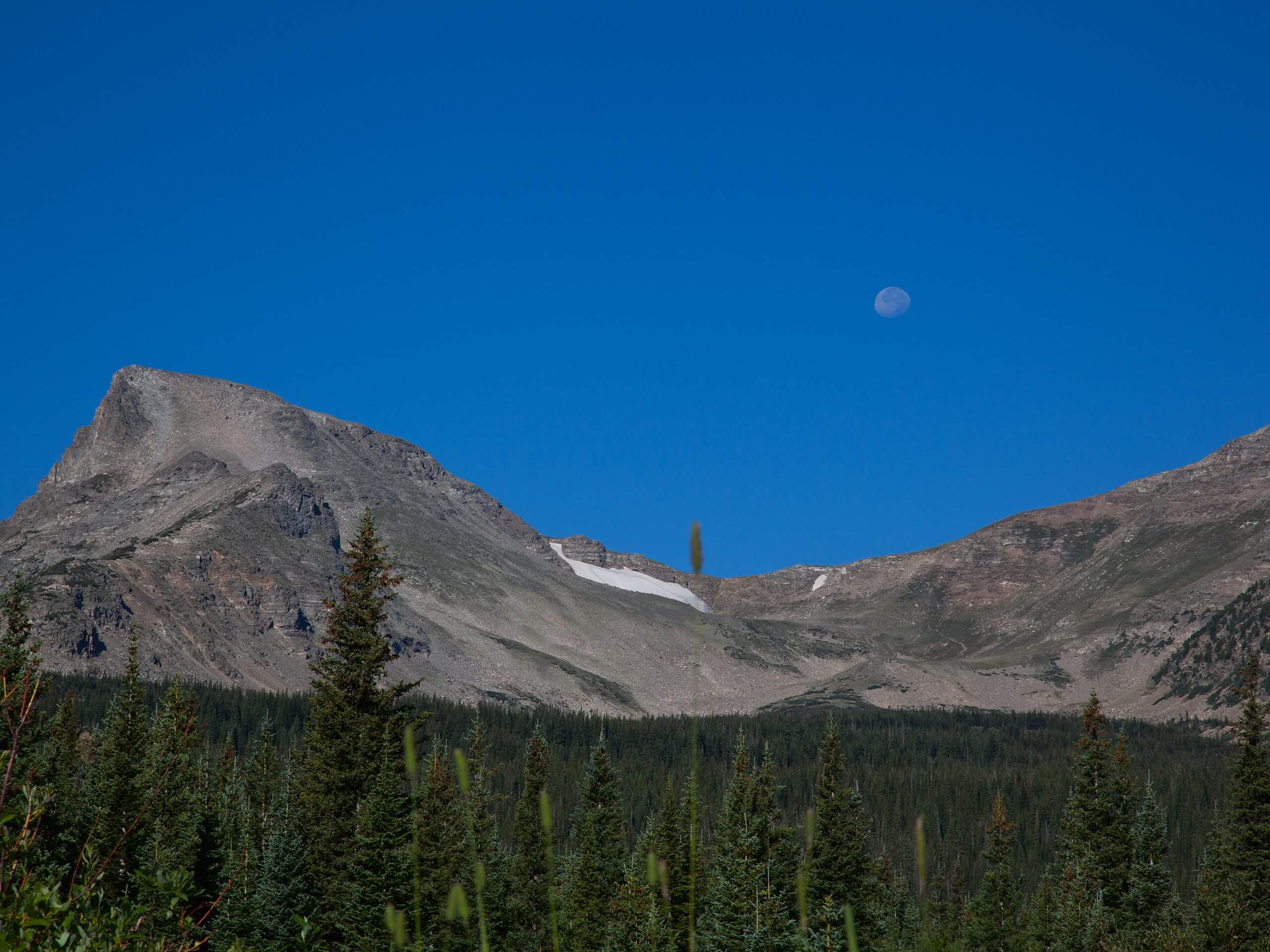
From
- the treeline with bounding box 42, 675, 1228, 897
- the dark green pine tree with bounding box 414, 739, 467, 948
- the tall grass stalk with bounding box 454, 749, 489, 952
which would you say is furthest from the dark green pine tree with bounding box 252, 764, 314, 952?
the treeline with bounding box 42, 675, 1228, 897

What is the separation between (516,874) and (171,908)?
2223 inches

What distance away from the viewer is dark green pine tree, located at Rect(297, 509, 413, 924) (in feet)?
113

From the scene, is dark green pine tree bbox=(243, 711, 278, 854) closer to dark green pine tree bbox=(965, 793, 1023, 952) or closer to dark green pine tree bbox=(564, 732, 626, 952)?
dark green pine tree bbox=(564, 732, 626, 952)

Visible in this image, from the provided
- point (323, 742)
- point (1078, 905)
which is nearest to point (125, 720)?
point (323, 742)

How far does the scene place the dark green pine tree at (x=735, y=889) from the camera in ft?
106

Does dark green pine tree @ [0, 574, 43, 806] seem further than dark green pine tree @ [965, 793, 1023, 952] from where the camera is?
No

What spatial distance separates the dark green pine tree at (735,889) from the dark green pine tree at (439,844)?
7.42 m

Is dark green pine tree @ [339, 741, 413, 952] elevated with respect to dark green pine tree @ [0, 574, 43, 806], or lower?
lower

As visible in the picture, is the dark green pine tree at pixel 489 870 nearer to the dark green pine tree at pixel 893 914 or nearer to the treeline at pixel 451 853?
the treeline at pixel 451 853

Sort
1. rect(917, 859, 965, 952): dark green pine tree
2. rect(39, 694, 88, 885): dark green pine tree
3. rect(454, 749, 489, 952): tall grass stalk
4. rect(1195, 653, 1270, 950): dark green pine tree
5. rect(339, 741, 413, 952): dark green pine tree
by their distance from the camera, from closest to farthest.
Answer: rect(454, 749, 489, 952): tall grass stalk
rect(339, 741, 413, 952): dark green pine tree
rect(39, 694, 88, 885): dark green pine tree
rect(1195, 653, 1270, 950): dark green pine tree
rect(917, 859, 965, 952): dark green pine tree

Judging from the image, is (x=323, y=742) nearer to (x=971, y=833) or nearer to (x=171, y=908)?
(x=171, y=908)

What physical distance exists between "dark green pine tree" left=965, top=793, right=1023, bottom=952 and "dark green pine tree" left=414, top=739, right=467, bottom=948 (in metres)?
27.9

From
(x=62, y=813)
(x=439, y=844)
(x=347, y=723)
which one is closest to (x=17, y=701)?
(x=347, y=723)

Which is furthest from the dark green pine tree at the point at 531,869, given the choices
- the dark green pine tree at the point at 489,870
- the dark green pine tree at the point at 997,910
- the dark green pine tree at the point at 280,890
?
the dark green pine tree at the point at 997,910
